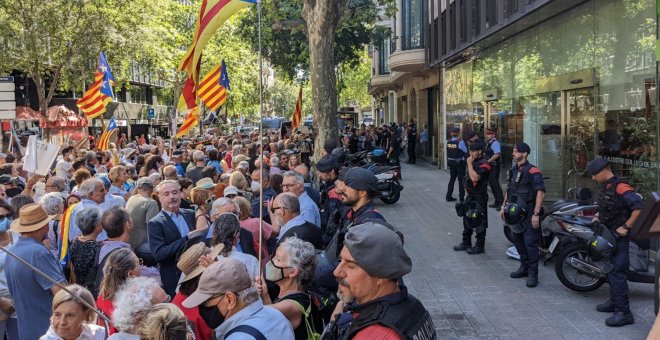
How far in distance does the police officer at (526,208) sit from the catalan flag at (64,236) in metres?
5.03

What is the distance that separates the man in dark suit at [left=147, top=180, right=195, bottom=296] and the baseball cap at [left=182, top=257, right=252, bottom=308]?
2092mm

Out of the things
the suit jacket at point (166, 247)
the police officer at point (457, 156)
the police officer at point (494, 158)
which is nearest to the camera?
the suit jacket at point (166, 247)

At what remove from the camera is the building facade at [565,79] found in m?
9.61

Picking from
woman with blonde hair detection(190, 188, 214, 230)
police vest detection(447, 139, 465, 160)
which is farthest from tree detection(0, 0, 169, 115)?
woman with blonde hair detection(190, 188, 214, 230)

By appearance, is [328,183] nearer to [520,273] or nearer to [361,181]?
[520,273]

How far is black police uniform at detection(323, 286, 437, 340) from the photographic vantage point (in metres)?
2.53

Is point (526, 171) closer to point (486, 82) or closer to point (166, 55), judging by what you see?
point (486, 82)

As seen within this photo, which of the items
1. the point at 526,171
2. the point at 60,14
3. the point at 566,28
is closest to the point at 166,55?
the point at 60,14

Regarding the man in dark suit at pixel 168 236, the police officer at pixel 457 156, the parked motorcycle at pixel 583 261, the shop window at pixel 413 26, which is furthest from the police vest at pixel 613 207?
the shop window at pixel 413 26

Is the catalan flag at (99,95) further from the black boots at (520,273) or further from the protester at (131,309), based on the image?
the protester at (131,309)

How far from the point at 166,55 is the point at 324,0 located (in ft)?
79.0

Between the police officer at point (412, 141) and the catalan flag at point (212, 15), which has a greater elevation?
the catalan flag at point (212, 15)

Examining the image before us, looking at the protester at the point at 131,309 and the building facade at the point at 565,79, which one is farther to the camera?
the building facade at the point at 565,79

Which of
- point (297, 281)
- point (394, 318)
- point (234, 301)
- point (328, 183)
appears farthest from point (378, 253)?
point (328, 183)
